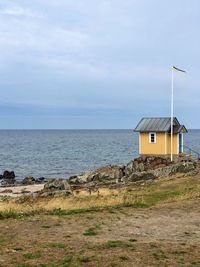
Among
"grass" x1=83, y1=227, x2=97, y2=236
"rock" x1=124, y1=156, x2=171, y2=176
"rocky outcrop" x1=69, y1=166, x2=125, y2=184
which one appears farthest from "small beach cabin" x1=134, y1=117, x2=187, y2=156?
"grass" x1=83, y1=227, x2=97, y2=236

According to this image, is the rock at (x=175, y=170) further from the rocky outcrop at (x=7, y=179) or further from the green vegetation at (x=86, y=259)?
the green vegetation at (x=86, y=259)

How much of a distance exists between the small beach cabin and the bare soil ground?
26428 mm

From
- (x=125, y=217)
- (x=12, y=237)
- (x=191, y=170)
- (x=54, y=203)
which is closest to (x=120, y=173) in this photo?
(x=191, y=170)

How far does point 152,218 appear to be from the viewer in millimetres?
15484

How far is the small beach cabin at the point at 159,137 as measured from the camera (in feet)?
143

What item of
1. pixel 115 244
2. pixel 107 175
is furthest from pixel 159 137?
pixel 115 244

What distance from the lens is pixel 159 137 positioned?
43.8 metres

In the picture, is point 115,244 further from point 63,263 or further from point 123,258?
point 63,263

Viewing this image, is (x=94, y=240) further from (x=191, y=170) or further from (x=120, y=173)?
(x=120, y=173)

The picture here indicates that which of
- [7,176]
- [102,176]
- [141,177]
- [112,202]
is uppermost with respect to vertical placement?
[141,177]

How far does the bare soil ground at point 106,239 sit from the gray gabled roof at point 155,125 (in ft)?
87.5

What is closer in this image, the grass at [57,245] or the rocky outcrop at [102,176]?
the grass at [57,245]

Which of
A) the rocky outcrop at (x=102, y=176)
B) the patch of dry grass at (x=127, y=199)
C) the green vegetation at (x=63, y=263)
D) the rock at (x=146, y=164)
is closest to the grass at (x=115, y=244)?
the green vegetation at (x=63, y=263)

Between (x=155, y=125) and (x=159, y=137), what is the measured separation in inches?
57.1
